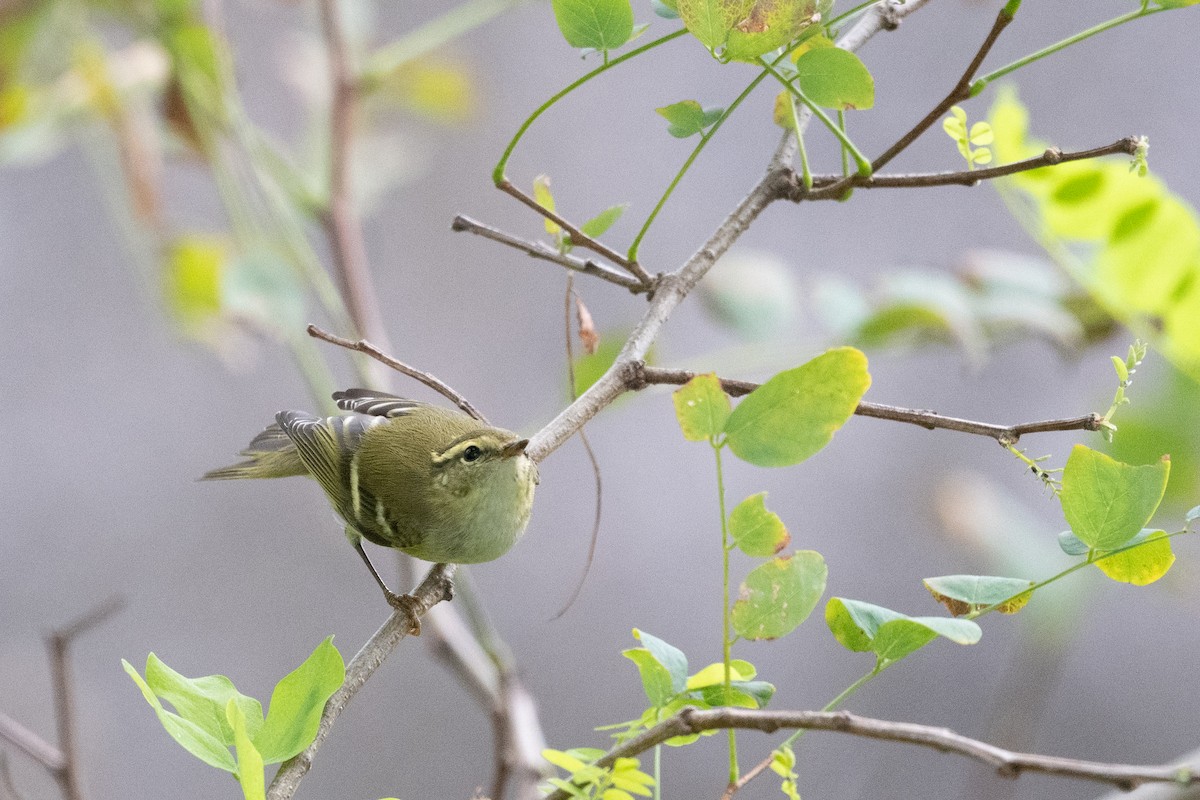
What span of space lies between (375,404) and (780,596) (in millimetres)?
548

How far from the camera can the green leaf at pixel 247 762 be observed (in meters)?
0.32

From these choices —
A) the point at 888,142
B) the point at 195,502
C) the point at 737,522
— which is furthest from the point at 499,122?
the point at 737,522

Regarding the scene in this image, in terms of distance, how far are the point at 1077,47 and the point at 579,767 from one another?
2.08 m

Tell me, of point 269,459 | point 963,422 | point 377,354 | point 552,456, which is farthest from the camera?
point 552,456

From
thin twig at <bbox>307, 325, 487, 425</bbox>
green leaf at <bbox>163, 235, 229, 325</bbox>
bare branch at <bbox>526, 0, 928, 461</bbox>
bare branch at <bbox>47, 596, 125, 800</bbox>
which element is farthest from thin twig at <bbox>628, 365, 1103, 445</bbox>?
green leaf at <bbox>163, 235, 229, 325</bbox>

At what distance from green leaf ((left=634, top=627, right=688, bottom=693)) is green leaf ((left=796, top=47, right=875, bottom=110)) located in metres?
0.21

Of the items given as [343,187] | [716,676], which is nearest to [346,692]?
[716,676]

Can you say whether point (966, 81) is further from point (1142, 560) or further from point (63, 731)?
point (63, 731)

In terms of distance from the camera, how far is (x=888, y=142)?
1.99 meters

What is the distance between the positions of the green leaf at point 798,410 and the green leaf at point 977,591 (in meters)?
0.06

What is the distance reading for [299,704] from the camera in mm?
371

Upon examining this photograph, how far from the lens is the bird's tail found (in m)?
0.94

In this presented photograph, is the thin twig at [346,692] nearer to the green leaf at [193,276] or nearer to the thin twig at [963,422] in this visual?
the thin twig at [963,422]

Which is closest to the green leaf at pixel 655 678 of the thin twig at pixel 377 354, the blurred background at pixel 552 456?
the thin twig at pixel 377 354
